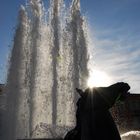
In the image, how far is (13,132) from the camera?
2188cm

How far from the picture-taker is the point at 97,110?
3467 millimetres

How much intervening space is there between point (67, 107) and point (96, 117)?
23938 millimetres

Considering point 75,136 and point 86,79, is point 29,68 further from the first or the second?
point 75,136

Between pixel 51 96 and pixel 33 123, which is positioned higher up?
pixel 51 96

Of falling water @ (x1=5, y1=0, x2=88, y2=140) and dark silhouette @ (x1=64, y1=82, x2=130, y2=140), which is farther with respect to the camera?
falling water @ (x1=5, y1=0, x2=88, y2=140)

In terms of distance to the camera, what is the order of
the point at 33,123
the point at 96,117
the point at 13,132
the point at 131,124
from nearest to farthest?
the point at 96,117, the point at 13,132, the point at 33,123, the point at 131,124

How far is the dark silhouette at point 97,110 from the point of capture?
3.37m

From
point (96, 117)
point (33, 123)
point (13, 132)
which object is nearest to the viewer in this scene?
point (96, 117)

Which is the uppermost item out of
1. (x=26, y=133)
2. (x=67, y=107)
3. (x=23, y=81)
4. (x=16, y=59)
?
(x=16, y=59)

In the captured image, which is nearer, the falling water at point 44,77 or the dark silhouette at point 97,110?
the dark silhouette at point 97,110

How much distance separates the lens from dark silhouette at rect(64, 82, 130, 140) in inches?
133

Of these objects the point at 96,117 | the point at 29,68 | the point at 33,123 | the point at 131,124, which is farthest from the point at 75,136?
the point at 131,124

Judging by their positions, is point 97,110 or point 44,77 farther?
point 44,77

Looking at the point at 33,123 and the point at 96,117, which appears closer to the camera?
the point at 96,117
